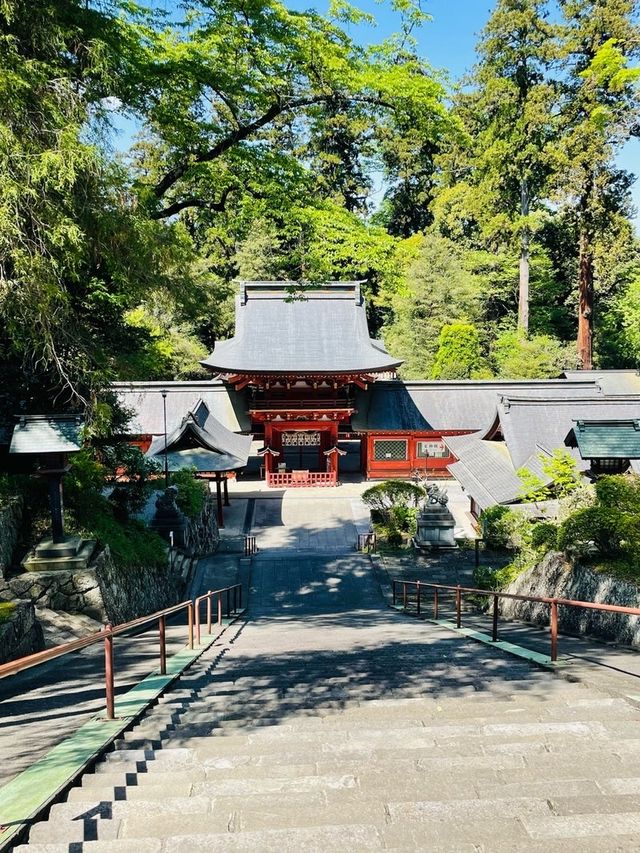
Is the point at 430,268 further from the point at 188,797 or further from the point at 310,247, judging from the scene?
the point at 188,797

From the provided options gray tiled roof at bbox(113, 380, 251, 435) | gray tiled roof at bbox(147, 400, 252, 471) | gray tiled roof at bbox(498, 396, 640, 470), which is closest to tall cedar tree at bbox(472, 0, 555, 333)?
gray tiled roof at bbox(498, 396, 640, 470)

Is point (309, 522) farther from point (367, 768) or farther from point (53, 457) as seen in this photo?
point (367, 768)

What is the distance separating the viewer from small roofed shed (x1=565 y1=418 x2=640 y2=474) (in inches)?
423

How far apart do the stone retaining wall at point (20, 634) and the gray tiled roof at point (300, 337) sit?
59.4ft

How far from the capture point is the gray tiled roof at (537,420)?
18281 millimetres

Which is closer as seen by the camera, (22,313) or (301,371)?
(22,313)

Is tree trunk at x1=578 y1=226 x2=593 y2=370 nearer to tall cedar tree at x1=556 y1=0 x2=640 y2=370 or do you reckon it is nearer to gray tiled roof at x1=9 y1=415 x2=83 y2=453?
tall cedar tree at x1=556 y1=0 x2=640 y2=370

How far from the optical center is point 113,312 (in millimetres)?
10953

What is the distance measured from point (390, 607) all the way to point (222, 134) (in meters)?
9.28

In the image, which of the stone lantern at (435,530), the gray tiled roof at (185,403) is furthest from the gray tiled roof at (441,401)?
the stone lantern at (435,530)

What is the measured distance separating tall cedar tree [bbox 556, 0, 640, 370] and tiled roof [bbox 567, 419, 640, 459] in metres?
22.1

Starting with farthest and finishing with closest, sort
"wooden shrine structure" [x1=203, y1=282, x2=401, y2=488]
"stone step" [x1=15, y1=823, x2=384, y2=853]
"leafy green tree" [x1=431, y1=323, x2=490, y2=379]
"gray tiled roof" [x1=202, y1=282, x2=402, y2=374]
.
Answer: "leafy green tree" [x1=431, y1=323, x2=490, y2=379]
"wooden shrine structure" [x1=203, y1=282, x2=401, y2=488]
"gray tiled roof" [x1=202, y1=282, x2=402, y2=374]
"stone step" [x1=15, y1=823, x2=384, y2=853]

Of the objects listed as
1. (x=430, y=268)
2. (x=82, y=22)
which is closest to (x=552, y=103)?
(x=430, y=268)

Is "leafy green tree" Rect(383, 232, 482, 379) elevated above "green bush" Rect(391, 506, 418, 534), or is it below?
above
